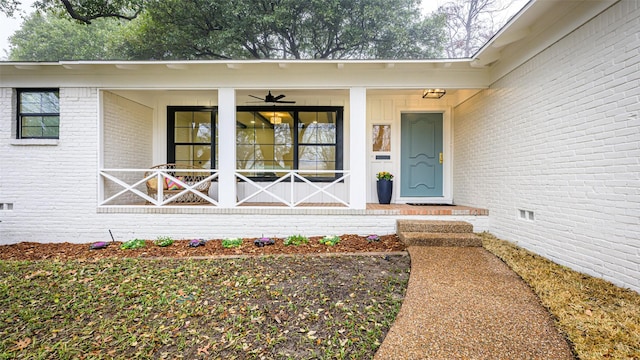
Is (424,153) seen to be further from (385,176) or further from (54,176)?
(54,176)

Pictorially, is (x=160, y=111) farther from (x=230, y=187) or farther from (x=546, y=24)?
(x=546, y=24)

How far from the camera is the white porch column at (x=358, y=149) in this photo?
4586mm

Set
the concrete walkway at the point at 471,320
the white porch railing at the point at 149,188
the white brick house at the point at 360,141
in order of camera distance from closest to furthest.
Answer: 1. the concrete walkway at the point at 471,320
2. the white brick house at the point at 360,141
3. the white porch railing at the point at 149,188

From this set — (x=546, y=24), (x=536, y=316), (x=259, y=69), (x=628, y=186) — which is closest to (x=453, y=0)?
(x=546, y=24)

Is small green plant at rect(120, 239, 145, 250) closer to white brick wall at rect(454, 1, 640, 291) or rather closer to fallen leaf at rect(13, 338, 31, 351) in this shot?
fallen leaf at rect(13, 338, 31, 351)

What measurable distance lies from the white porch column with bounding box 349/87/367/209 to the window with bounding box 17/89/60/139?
Result: 5173mm

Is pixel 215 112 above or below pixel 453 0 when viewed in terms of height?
below

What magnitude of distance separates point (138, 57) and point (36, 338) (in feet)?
36.8

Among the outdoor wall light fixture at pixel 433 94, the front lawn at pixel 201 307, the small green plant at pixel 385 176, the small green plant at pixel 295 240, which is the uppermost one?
the outdoor wall light fixture at pixel 433 94

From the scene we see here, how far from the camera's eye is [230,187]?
468cm

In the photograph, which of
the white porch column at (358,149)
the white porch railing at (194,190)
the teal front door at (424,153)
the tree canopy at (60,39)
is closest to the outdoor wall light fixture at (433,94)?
the teal front door at (424,153)

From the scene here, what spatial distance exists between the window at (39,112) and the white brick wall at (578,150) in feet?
24.7

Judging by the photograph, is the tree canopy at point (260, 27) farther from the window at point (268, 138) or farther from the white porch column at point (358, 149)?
the white porch column at point (358, 149)

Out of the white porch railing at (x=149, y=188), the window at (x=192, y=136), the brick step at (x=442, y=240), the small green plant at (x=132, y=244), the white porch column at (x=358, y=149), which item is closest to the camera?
the brick step at (x=442, y=240)
